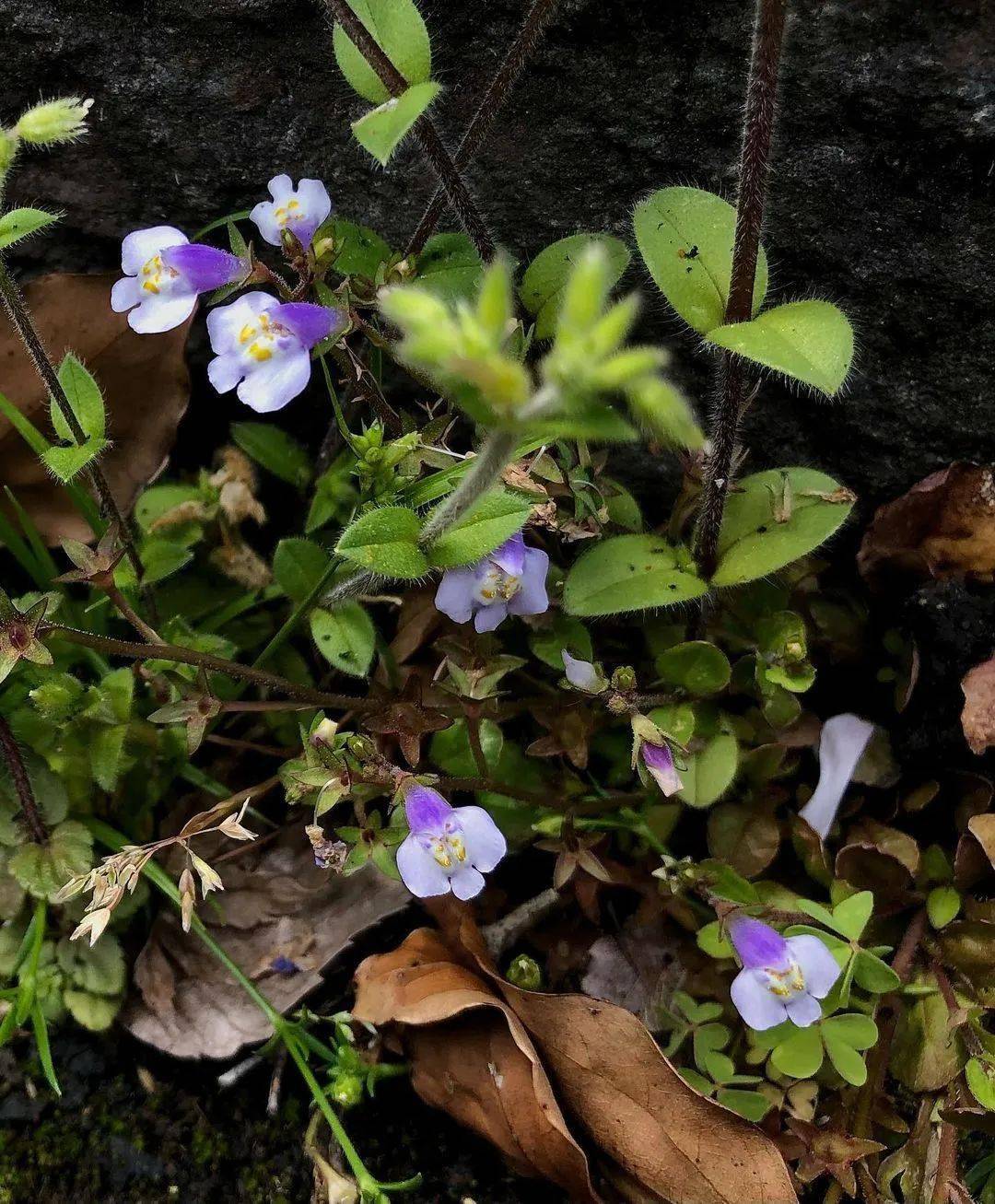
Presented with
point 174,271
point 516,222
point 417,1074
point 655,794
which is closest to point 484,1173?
point 417,1074

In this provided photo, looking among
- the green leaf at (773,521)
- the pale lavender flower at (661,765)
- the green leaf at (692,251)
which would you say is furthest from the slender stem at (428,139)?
the pale lavender flower at (661,765)

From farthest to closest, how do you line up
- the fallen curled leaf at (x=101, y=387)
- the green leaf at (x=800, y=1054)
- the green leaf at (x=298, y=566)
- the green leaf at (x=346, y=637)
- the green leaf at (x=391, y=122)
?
the fallen curled leaf at (x=101, y=387) < the green leaf at (x=298, y=566) < the green leaf at (x=346, y=637) < the green leaf at (x=800, y=1054) < the green leaf at (x=391, y=122)

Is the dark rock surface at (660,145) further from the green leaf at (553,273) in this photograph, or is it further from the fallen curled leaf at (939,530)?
the green leaf at (553,273)

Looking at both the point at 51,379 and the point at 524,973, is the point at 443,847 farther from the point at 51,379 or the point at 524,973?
the point at 51,379

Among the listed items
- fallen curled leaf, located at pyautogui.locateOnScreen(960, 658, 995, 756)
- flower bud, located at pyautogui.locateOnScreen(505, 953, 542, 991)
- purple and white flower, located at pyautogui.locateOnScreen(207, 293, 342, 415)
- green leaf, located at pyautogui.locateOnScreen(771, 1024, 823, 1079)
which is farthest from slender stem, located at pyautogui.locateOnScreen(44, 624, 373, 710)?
fallen curled leaf, located at pyautogui.locateOnScreen(960, 658, 995, 756)

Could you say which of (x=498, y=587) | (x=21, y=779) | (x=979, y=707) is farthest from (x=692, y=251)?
(x=21, y=779)

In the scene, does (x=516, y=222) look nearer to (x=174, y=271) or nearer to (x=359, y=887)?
(x=174, y=271)
